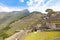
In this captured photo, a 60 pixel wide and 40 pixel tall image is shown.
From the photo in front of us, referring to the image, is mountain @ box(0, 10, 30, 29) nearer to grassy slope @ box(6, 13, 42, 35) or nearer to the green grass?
grassy slope @ box(6, 13, 42, 35)

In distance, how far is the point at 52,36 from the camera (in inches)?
1115

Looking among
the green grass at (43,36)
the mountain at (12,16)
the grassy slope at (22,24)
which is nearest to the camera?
the green grass at (43,36)

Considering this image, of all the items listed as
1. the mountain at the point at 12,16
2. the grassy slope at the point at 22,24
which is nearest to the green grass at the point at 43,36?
the grassy slope at the point at 22,24

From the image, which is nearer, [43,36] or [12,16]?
[43,36]

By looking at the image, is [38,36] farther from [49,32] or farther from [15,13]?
[15,13]

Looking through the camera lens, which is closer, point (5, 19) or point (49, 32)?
point (49, 32)

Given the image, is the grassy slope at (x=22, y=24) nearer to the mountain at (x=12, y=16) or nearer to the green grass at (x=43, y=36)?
the mountain at (x=12, y=16)

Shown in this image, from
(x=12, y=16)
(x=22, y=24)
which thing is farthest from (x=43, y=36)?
(x=12, y=16)

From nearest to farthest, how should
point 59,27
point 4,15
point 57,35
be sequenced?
point 57,35, point 59,27, point 4,15

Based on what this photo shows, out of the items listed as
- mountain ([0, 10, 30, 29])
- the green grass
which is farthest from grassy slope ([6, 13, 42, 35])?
the green grass

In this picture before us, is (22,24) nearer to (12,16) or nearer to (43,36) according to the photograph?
(12,16)

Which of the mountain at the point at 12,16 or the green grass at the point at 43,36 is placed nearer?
the green grass at the point at 43,36

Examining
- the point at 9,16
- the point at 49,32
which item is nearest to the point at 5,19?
the point at 9,16

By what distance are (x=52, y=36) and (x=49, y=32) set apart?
215cm
